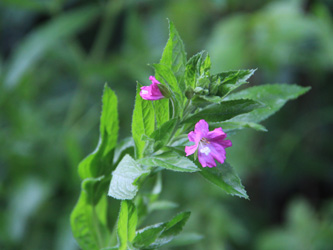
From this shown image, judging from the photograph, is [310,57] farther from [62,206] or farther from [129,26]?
[62,206]

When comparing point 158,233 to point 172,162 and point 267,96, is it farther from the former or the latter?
point 267,96

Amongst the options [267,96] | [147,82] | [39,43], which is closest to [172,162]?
[267,96]

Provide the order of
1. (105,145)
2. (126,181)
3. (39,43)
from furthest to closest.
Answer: (39,43) < (105,145) < (126,181)

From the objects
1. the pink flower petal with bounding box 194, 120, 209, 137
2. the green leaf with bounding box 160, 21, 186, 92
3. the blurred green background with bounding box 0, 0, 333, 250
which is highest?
the green leaf with bounding box 160, 21, 186, 92

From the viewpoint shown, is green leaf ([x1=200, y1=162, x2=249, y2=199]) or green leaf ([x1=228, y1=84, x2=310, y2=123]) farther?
green leaf ([x1=228, y1=84, x2=310, y2=123])

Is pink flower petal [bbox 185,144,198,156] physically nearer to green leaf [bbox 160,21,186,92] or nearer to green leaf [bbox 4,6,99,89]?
green leaf [bbox 160,21,186,92]

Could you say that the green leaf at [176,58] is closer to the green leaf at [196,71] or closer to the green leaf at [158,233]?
the green leaf at [196,71]

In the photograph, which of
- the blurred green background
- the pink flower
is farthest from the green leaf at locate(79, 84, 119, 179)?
the blurred green background
